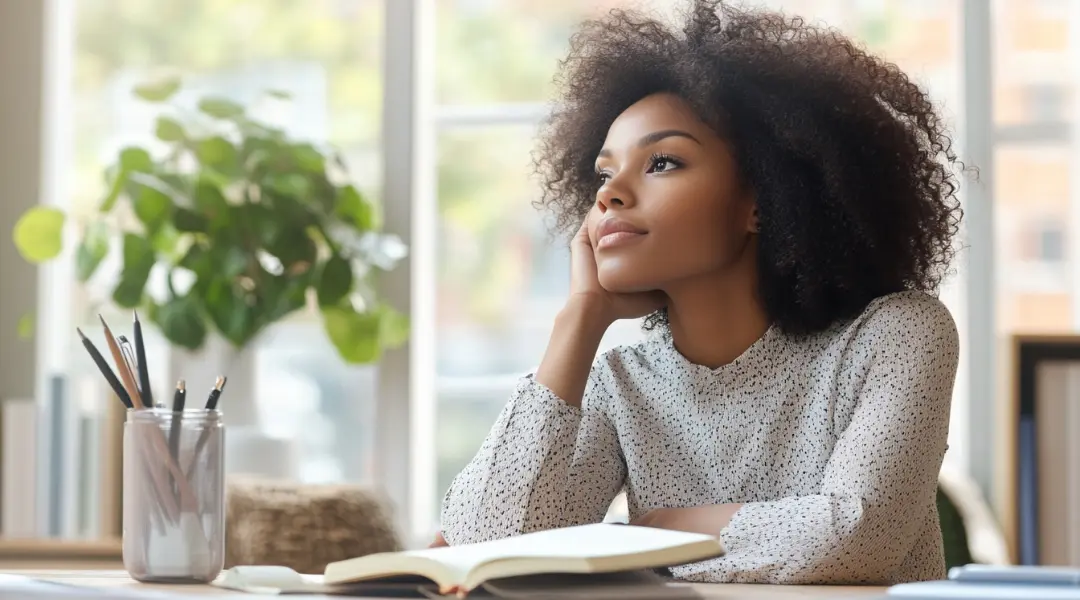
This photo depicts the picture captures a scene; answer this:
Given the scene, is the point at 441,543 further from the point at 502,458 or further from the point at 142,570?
the point at 142,570

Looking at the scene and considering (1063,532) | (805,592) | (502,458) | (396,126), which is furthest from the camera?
(396,126)

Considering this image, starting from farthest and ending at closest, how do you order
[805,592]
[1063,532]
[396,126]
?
[396,126], [1063,532], [805,592]

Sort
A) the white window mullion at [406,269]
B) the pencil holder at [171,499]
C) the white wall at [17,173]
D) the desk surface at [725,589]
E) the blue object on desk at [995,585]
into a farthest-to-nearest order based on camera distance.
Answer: the white wall at [17,173] < the white window mullion at [406,269] < the pencil holder at [171,499] < the desk surface at [725,589] < the blue object on desk at [995,585]

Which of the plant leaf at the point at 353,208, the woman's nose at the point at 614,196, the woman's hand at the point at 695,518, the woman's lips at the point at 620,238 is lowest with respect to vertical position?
the woman's hand at the point at 695,518

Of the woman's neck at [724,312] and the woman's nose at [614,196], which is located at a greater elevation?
the woman's nose at [614,196]

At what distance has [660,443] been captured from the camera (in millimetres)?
1433

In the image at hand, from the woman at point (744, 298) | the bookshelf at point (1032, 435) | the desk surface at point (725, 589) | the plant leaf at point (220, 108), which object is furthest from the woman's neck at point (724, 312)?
the plant leaf at point (220, 108)

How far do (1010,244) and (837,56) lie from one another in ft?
4.85

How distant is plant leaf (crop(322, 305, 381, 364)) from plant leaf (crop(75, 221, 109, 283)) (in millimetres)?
446

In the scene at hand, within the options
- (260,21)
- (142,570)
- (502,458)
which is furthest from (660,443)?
(260,21)

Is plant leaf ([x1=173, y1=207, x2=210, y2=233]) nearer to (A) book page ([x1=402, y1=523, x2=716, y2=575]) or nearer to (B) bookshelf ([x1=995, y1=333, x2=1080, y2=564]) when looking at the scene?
(B) bookshelf ([x1=995, y1=333, x2=1080, y2=564])

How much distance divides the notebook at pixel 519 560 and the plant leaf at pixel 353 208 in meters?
1.63

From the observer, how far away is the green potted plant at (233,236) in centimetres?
252

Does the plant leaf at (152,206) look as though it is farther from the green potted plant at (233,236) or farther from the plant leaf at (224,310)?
the plant leaf at (224,310)
